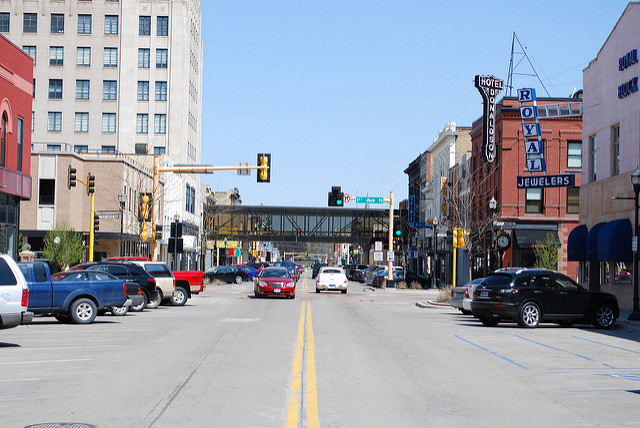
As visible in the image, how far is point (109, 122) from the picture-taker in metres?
80.4

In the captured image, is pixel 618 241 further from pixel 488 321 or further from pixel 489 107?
pixel 489 107

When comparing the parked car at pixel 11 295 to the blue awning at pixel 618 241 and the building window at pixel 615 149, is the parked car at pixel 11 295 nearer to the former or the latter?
the blue awning at pixel 618 241

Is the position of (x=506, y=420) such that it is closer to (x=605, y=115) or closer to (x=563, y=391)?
(x=563, y=391)

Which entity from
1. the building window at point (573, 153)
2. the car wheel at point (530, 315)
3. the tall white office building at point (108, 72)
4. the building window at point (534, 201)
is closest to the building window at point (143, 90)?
the tall white office building at point (108, 72)

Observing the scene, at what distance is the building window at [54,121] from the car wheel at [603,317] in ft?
218

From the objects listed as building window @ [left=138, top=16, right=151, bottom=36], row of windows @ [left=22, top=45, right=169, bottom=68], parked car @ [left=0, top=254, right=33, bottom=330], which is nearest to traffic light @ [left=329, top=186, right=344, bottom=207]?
parked car @ [left=0, top=254, right=33, bottom=330]

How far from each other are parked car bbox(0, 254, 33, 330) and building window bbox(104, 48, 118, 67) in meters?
67.1

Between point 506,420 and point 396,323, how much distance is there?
15.8 meters

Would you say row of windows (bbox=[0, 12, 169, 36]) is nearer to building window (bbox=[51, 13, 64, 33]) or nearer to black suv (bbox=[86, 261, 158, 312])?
building window (bbox=[51, 13, 64, 33])

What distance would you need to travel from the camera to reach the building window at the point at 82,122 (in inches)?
3147

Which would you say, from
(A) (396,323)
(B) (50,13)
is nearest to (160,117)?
(B) (50,13)

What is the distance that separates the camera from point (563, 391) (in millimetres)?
11578

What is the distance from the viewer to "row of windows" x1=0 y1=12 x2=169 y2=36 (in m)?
79.0

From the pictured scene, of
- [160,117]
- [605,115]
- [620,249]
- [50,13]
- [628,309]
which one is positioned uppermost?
[50,13]
